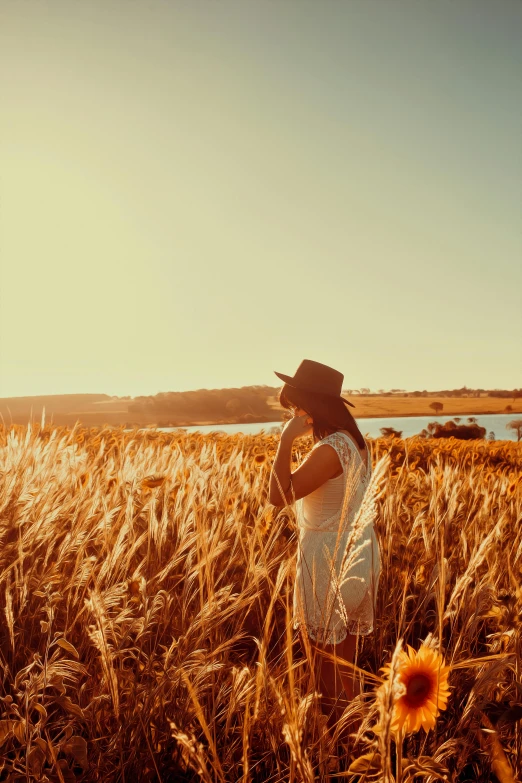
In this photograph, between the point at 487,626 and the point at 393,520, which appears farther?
the point at 393,520

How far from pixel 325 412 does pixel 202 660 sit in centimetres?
138

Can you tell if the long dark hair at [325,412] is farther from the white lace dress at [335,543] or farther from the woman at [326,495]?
the white lace dress at [335,543]

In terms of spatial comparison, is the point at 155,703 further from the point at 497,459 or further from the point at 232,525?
the point at 497,459

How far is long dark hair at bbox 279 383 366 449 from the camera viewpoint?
2621 millimetres

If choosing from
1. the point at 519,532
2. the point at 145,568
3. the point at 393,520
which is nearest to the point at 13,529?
the point at 145,568

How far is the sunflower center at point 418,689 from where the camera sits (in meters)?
0.96

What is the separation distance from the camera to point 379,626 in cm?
239

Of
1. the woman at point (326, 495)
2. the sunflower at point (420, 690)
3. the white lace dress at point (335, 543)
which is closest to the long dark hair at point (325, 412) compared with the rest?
the woman at point (326, 495)

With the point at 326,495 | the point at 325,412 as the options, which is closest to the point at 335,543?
the point at 326,495

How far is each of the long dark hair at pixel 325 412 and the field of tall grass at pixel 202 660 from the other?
0.48 metres

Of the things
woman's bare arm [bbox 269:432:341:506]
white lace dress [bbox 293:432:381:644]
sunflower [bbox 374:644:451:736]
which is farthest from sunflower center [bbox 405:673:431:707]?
woman's bare arm [bbox 269:432:341:506]

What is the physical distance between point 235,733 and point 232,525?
0.98 meters

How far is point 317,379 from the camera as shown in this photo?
2.70m

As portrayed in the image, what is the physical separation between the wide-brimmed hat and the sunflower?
1751 mm
